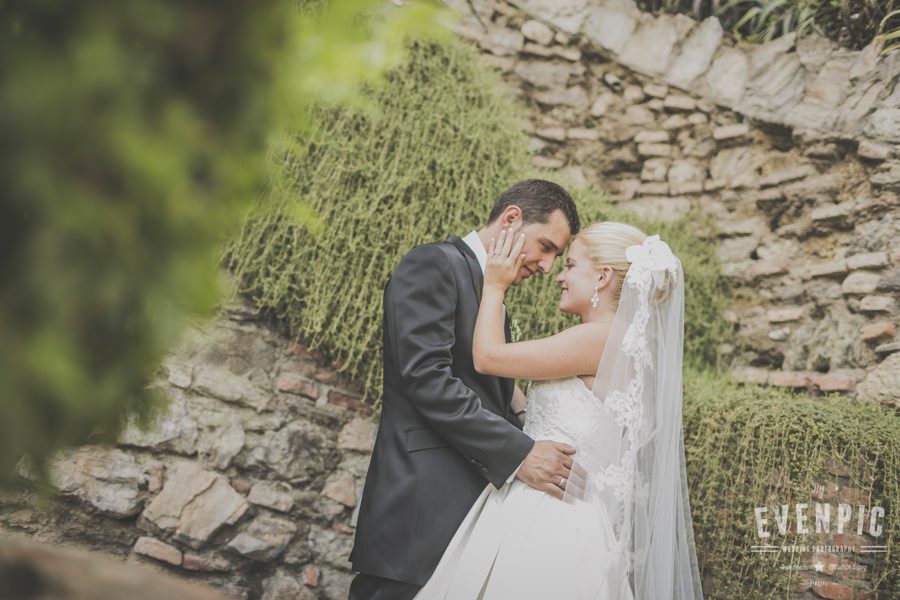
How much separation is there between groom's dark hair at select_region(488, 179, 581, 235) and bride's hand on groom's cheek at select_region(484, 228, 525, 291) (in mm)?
123

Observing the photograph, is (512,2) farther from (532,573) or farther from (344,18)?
(344,18)

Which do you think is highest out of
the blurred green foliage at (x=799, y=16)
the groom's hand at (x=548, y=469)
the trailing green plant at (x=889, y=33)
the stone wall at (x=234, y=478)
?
the blurred green foliage at (x=799, y=16)

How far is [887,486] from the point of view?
2.85 metres

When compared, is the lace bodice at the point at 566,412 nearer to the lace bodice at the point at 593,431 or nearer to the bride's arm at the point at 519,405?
the lace bodice at the point at 593,431

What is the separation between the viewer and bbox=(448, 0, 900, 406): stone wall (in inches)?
158

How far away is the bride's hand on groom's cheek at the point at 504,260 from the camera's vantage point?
8.39 ft

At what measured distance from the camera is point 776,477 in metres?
3.03

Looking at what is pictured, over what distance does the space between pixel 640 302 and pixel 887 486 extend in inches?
58.7

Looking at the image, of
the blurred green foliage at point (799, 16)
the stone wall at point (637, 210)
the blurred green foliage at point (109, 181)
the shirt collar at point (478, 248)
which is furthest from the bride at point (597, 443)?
the blurred green foliage at point (799, 16)

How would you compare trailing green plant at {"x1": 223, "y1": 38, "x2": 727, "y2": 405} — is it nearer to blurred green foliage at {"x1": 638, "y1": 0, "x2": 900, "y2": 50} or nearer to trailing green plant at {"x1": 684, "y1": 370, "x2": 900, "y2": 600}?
trailing green plant at {"x1": 684, "y1": 370, "x2": 900, "y2": 600}

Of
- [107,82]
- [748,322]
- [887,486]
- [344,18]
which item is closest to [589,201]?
[748,322]

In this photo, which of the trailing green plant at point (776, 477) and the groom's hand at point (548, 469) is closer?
the groom's hand at point (548, 469)

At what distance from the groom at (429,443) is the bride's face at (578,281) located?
1.35 feet

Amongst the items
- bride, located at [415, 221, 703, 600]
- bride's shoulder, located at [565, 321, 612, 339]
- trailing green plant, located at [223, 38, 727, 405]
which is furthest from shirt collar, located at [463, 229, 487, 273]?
trailing green plant, located at [223, 38, 727, 405]
